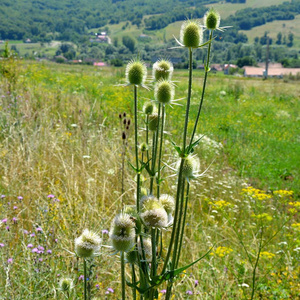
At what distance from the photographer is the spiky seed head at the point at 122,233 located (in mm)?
1204

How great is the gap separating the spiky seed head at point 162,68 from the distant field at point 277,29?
17977cm

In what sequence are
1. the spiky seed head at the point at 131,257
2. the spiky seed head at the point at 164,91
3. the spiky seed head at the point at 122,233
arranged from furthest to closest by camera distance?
the spiky seed head at the point at 164,91, the spiky seed head at the point at 131,257, the spiky seed head at the point at 122,233

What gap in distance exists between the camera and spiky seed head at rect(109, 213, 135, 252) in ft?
3.95

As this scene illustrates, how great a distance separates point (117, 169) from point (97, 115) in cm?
343

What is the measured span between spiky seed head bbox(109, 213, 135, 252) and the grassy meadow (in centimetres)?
27

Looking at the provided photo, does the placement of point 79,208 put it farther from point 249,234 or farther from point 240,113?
point 240,113

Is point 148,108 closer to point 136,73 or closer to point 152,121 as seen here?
point 152,121

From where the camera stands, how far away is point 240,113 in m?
11.1

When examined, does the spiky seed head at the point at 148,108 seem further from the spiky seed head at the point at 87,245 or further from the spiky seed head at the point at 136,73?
the spiky seed head at the point at 87,245

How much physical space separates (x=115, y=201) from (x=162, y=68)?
188 cm

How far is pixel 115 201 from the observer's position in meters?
3.16

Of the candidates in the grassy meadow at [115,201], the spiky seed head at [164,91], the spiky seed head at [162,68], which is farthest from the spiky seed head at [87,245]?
the spiky seed head at [162,68]

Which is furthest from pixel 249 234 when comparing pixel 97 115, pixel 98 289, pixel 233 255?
pixel 97 115

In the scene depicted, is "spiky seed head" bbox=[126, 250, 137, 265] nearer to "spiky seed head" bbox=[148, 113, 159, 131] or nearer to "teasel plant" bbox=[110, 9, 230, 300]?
"teasel plant" bbox=[110, 9, 230, 300]
